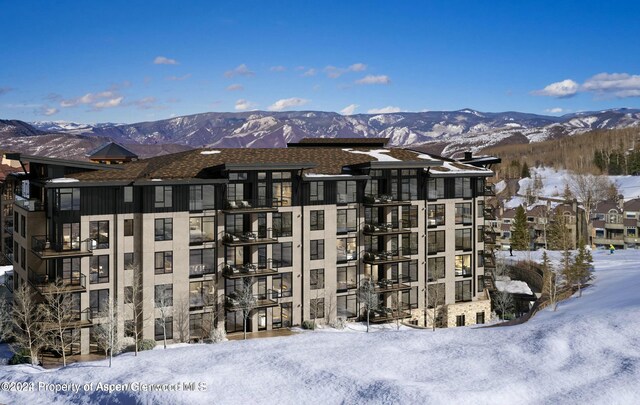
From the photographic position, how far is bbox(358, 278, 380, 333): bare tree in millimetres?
46562

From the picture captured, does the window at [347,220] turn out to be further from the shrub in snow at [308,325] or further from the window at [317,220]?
the shrub in snow at [308,325]

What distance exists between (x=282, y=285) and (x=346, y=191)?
934 centimetres

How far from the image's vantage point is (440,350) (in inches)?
1344

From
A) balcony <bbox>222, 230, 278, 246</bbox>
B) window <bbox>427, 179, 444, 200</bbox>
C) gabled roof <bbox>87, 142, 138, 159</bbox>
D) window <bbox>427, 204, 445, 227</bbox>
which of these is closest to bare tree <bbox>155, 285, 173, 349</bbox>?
balcony <bbox>222, 230, 278, 246</bbox>

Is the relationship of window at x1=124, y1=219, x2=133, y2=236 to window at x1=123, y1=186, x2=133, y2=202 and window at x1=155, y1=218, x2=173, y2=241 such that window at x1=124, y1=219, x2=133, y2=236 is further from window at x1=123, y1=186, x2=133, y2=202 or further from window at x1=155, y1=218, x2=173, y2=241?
window at x1=155, y1=218, x2=173, y2=241

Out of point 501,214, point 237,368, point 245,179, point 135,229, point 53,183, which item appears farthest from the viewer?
point 501,214

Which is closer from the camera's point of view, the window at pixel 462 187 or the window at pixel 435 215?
the window at pixel 435 215

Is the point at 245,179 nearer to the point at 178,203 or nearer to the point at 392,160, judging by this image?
the point at 178,203

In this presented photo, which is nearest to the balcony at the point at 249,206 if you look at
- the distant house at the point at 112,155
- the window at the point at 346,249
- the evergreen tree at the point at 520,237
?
the window at the point at 346,249

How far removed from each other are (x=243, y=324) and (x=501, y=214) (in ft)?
304

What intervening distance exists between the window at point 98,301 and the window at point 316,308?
51.5 ft

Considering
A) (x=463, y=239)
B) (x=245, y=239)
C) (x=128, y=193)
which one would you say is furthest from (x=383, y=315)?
(x=128, y=193)

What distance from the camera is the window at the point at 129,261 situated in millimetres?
40812

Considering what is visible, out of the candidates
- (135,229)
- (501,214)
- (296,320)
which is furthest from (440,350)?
(501,214)
